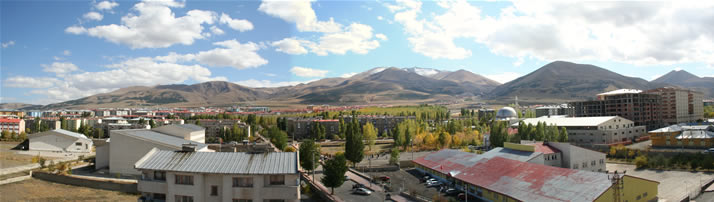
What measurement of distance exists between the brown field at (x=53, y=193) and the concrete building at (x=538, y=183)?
18434 mm

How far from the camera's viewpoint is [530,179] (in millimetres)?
22234

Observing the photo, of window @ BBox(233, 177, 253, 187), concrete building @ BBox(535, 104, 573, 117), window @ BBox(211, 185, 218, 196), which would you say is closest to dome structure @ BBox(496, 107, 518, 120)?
concrete building @ BBox(535, 104, 573, 117)

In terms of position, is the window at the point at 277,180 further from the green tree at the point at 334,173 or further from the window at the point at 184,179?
the green tree at the point at 334,173

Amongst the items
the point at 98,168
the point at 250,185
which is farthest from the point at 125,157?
the point at 250,185

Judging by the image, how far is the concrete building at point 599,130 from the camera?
47344 mm

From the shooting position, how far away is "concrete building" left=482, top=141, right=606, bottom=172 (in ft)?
95.5

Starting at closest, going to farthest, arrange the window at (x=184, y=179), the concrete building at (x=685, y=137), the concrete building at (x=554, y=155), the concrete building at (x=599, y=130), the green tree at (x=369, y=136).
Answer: the window at (x=184, y=179), the concrete building at (x=554, y=155), the concrete building at (x=685, y=137), the concrete building at (x=599, y=130), the green tree at (x=369, y=136)

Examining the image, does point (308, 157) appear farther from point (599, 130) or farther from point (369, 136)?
point (599, 130)

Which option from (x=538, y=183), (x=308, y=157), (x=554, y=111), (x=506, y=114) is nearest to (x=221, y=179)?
(x=308, y=157)

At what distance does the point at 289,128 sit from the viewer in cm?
6969

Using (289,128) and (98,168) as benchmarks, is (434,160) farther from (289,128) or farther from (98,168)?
(289,128)

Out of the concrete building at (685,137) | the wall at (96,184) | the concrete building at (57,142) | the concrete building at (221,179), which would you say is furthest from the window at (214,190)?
the concrete building at (685,137)

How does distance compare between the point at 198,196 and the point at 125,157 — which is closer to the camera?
the point at 198,196

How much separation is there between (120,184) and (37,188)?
4.43 m
